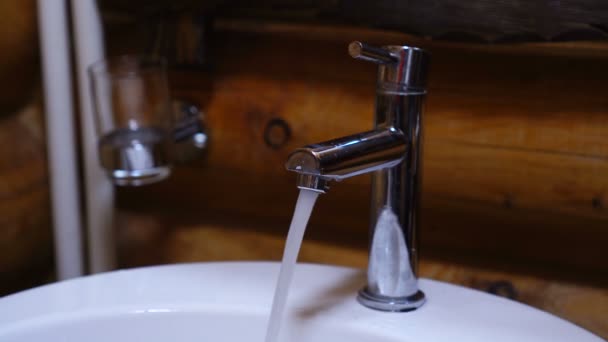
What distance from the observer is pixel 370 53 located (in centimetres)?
53

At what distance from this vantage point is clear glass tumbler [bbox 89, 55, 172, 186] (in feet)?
2.61

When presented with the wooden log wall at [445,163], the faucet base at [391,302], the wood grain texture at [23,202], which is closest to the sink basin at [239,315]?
the faucet base at [391,302]

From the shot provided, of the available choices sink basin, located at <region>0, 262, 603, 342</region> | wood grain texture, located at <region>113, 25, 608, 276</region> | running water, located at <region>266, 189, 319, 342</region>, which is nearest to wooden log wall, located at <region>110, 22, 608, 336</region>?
wood grain texture, located at <region>113, 25, 608, 276</region>

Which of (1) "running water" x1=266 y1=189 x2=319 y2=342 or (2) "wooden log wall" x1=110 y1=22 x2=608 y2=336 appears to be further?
(2) "wooden log wall" x1=110 y1=22 x2=608 y2=336

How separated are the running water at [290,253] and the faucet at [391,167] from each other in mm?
33

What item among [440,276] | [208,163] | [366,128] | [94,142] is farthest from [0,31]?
[440,276]

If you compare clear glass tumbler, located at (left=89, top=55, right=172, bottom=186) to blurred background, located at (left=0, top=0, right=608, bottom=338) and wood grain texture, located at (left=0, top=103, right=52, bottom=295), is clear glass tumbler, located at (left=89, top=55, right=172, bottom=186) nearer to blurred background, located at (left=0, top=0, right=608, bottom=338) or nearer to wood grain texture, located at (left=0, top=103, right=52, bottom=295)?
blurred background, located at (left=0, top=0, right=608, bottom=338)

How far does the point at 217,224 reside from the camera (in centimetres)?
93

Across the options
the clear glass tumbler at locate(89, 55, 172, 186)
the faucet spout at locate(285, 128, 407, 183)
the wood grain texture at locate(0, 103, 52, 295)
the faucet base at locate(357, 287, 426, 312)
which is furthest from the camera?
the wood grain texture at locate(0, 103, 52, 295)

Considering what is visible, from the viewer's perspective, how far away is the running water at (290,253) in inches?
21.3

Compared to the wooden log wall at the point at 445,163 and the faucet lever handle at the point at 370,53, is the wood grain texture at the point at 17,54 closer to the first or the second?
the wooden log wall at the point at 445,163

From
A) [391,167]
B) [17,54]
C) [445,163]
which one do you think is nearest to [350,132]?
[445,163]

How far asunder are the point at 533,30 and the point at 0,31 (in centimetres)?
61

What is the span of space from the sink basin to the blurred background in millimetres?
141
